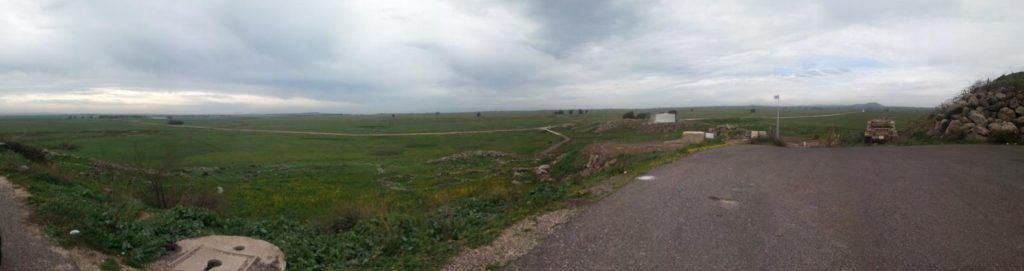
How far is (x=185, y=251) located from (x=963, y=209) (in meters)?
13.1

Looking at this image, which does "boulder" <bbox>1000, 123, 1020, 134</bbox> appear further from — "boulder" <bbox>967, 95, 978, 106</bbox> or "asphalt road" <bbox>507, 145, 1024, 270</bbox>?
"asphalt road" <bbox>507, 145, 1024, 270</bbox>

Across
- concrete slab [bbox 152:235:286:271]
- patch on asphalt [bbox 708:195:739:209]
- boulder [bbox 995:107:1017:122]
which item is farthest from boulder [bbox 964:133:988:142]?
concrete slab [bbox 152:235:286:271]

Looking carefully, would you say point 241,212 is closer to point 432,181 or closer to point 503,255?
point 432,181

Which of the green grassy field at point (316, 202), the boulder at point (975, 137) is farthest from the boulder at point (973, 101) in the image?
the green grassy field at point (316, 202)

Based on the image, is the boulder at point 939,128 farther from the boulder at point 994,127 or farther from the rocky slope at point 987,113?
the boulder at point 994,127

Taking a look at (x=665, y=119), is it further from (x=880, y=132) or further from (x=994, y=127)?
(x=994, y=127)

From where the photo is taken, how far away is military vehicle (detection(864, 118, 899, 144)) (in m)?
21.0

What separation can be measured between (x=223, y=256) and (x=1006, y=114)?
26.3 metres

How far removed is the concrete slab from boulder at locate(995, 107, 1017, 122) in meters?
25.1

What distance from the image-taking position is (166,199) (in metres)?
15.2

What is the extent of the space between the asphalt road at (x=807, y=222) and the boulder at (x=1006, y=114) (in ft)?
27.3

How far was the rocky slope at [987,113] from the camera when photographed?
17.6m

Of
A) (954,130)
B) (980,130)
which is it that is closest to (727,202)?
(980,130)

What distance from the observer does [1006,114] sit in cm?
1841
